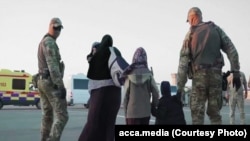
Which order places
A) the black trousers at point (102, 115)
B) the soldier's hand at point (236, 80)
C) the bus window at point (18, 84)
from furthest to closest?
the bus window at point (18, 84) → the black trousers at point (102, 115) → the soldier's hand at point (236, 80)

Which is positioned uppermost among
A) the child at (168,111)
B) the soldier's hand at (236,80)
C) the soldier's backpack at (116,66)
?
the soldier's backpack at (116,66)

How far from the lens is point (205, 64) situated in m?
4.56

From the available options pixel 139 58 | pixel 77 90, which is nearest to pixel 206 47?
pixel 139 58

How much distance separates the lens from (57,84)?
541 cm

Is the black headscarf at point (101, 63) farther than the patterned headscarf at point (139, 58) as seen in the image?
No

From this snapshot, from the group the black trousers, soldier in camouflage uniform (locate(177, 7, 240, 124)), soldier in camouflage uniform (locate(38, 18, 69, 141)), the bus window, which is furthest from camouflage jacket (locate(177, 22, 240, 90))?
the bus window

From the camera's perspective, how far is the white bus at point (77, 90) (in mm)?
25750

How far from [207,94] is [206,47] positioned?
0.55m

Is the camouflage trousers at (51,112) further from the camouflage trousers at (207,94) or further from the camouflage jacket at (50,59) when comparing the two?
the camouflage trousers at (207,94)

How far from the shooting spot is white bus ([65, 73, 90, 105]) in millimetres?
25750

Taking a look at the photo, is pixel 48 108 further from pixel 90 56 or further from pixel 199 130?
pixel 199 130

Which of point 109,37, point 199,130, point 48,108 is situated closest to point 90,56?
point 109,37

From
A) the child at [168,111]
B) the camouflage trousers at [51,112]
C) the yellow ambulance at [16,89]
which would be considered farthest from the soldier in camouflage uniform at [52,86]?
the yellow ambulance at [16,89]

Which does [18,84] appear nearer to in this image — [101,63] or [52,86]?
[52,86]
